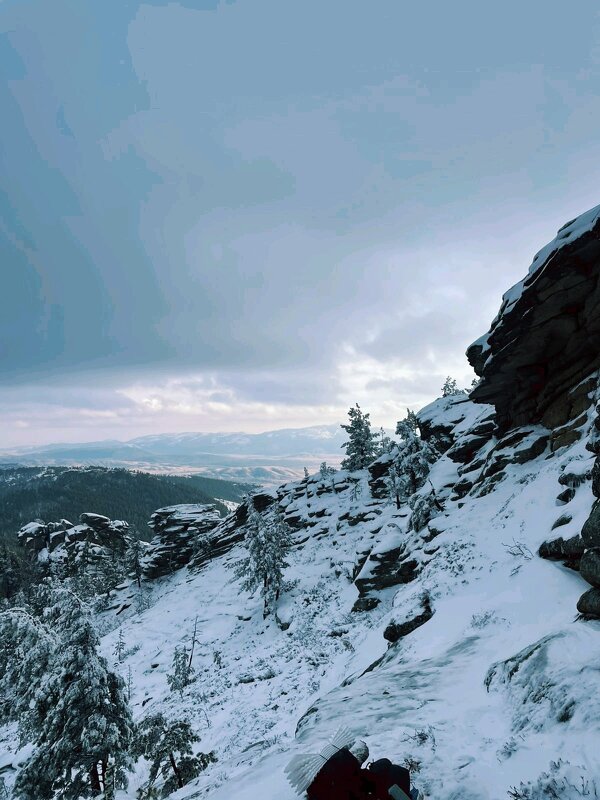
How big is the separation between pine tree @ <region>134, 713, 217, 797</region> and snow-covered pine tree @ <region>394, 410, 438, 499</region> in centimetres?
2563

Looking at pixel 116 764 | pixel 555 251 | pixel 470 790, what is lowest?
pixel 116 764

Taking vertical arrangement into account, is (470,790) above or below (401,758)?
above

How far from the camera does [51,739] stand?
40.4 ft

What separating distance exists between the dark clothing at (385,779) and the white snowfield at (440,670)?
2.01 ft

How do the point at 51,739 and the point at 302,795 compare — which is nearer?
the point at 302,795

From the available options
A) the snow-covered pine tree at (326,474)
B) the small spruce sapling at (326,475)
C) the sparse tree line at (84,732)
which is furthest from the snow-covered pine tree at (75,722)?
the snow-covered pine tree at (326,474)

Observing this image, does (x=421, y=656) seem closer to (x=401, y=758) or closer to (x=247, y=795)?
(x=401, y=758)

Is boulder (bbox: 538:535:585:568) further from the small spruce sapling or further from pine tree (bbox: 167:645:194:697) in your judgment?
the small spruce sapling

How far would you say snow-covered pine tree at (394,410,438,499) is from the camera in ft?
110

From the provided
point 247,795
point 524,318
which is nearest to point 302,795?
point 247,795

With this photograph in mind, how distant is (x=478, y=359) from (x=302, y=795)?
2397cm

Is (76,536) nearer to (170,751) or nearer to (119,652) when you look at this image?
(119,652)

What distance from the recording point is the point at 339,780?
4305 millimetres

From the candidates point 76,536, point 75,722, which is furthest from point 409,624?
point 76,536
